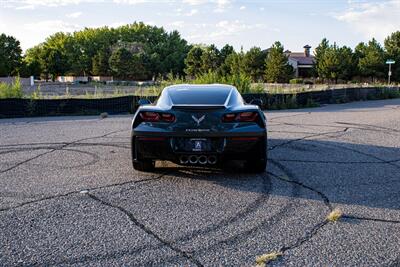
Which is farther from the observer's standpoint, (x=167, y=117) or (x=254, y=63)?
(x=254, y=63)

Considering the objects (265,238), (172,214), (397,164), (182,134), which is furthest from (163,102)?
(397,164)

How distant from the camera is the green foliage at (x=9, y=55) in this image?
2746 inches

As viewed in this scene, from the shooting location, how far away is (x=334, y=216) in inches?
169

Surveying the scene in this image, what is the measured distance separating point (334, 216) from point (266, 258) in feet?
4.27

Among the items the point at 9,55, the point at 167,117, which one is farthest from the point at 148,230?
the point at 9,55

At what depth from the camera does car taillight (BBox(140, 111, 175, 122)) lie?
568 cm

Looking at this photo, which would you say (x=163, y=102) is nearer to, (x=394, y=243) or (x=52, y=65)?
(x=394, y=243)

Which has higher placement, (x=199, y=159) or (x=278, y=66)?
(x=278, y=66)

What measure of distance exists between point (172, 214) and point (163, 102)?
7.24ft

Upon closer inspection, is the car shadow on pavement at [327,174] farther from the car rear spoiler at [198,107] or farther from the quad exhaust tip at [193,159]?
the car rear spoiler at [198,107]

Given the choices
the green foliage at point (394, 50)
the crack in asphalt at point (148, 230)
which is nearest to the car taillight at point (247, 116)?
the crack in asphalt at point (148, 230)

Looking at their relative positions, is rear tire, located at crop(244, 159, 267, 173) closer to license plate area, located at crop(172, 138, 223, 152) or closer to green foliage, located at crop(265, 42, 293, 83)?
license plate area, located at crop(172, 138, 223, 152)

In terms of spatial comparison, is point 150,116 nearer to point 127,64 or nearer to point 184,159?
point 184,159

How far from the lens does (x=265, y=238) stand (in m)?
3.75
